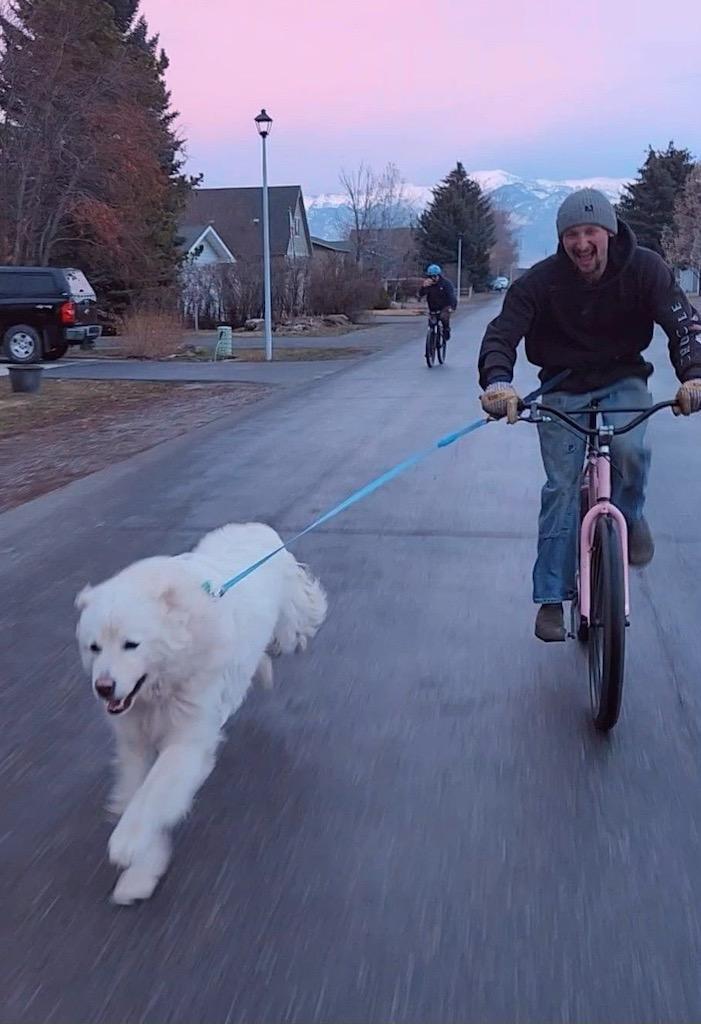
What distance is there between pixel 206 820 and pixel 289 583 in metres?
1.34

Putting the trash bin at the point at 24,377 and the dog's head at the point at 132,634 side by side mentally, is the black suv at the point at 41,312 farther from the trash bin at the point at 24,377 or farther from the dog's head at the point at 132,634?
the dog's head at the point at 132,634

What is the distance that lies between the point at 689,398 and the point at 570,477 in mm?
696

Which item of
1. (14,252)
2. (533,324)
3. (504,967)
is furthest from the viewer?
(14,252)

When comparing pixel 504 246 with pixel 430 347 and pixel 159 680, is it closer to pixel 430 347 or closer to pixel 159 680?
pixel 430 347

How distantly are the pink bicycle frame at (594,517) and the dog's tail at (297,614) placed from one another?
3.84 feet

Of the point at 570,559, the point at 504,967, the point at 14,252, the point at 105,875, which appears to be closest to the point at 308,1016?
the point at 504,967

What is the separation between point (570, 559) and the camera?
16.5ft

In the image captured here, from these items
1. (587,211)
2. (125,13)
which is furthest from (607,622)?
(125,13)

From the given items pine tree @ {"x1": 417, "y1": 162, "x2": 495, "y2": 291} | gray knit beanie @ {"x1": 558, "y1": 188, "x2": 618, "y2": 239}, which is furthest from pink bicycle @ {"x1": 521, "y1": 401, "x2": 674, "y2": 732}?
pine tree @ {"x1": 417, "y1": 162, "x2": 495, "y2": 291}

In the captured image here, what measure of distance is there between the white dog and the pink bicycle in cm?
132

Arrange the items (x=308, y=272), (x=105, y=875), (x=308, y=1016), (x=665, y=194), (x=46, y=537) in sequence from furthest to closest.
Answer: (x=665, y=194) < (x=308, y=272) < (x=46, y=537) < (x=105, y=875) < (x=308, y=1016)

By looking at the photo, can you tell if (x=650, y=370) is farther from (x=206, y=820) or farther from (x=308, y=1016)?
(x=308, y=1016)

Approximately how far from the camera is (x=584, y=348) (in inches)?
187

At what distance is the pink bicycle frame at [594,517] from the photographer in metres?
4.46
